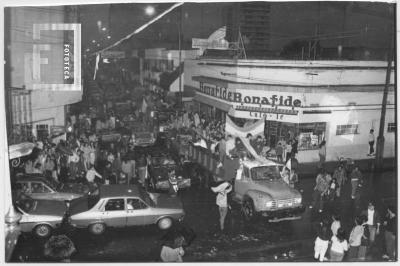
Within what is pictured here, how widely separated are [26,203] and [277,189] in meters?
5.63

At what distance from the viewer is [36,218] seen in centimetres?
871

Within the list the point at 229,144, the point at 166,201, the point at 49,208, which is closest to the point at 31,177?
the point at 49,208

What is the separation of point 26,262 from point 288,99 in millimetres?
6893

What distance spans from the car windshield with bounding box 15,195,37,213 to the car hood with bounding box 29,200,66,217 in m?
0.07

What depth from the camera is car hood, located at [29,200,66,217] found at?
891cm

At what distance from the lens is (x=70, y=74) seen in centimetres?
860

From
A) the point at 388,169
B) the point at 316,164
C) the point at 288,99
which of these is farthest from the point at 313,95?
the point at 388,169

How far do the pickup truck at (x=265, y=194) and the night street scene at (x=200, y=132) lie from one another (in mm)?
33

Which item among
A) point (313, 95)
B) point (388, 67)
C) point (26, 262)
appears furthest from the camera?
point (313, 95)

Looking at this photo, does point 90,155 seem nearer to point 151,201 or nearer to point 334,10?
point 151,201

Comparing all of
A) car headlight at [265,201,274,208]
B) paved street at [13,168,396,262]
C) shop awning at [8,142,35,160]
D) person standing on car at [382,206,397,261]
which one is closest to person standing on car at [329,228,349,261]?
paved street at [13,168,396,262]

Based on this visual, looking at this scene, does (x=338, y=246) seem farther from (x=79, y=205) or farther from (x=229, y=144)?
(x=79, y=205)

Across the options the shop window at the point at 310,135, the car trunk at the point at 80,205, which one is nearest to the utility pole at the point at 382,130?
the shop window at the point at 310,135

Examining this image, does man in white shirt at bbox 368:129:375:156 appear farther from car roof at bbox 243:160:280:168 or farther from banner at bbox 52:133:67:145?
banner at bbox 52:133:67:145
